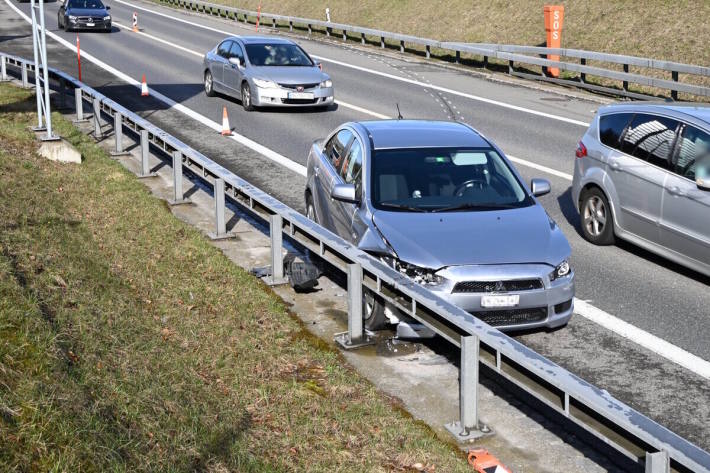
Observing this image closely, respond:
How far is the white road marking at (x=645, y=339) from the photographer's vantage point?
7.98 meters

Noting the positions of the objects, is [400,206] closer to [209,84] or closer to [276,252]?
[276,252]

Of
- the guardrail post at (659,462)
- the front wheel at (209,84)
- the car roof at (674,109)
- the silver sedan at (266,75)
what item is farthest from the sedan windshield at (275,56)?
the guardrail post at (659,462)

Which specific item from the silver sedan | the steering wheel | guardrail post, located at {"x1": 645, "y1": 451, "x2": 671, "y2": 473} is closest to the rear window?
the steering wheel

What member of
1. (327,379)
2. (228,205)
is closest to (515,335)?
(327,379)

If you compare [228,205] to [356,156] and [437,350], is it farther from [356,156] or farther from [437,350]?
[437,350]

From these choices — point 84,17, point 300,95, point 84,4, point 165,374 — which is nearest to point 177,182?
point 165,374

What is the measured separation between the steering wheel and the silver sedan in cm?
1309

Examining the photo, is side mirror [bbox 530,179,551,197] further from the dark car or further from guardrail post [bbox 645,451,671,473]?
the dark car

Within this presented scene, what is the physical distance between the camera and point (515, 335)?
864 centimetres

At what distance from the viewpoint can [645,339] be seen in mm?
8562

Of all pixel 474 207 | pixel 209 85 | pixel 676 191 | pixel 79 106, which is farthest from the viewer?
pixel 209 85

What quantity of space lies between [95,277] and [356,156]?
2.85 meters

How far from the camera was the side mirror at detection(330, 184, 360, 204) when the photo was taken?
30.5 feet

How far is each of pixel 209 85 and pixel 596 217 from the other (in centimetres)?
1500
